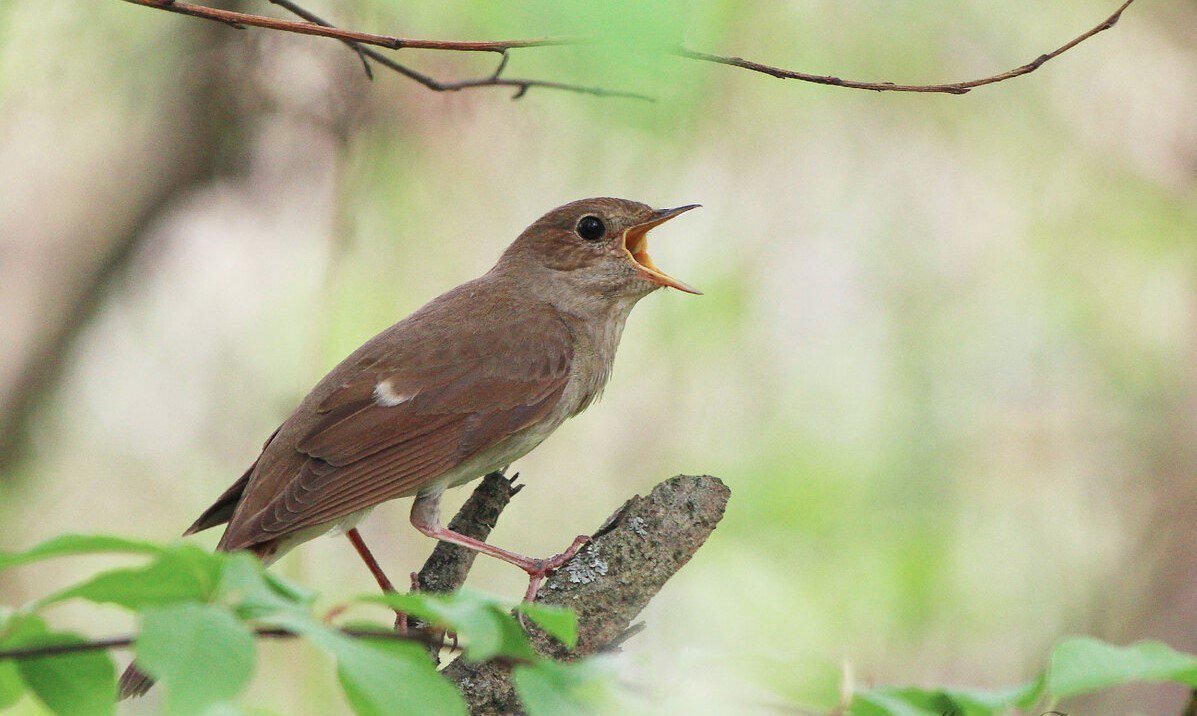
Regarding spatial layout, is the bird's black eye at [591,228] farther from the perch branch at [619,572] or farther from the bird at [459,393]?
the perch branch at [619,572]

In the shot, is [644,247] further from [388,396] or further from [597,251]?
[388,396]

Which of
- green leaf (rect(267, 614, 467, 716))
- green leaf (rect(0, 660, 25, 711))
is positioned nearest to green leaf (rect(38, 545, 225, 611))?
green leaf (rect(267, 614, 467, 716))

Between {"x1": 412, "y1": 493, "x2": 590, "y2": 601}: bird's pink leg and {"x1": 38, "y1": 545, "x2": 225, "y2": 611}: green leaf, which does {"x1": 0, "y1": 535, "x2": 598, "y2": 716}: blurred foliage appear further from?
{"x1": 412, "y1": 493, "x2": 590, "y2": 601}: bird's pink leg

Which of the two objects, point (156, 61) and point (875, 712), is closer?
point (875, 712)

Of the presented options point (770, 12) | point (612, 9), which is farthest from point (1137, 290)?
point (612, 9)

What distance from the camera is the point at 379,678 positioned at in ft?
3.96

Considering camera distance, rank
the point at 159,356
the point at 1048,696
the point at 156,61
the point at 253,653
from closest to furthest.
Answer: the point at 253,653
the point at 1048,696
the point at 156,61
the point at 159,356

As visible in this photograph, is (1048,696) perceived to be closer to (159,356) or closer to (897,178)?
(897,178)

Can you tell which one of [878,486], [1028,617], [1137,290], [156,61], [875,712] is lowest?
[1028,617]

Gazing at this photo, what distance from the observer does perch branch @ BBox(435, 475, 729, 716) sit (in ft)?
9.24

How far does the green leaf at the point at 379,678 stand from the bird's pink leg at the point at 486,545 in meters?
2.11

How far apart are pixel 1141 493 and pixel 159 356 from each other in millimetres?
6385

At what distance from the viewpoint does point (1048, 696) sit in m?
1.36

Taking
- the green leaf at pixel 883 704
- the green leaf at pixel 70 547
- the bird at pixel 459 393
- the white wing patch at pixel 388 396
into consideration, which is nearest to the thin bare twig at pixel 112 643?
the green leaf at pixel 70 547
